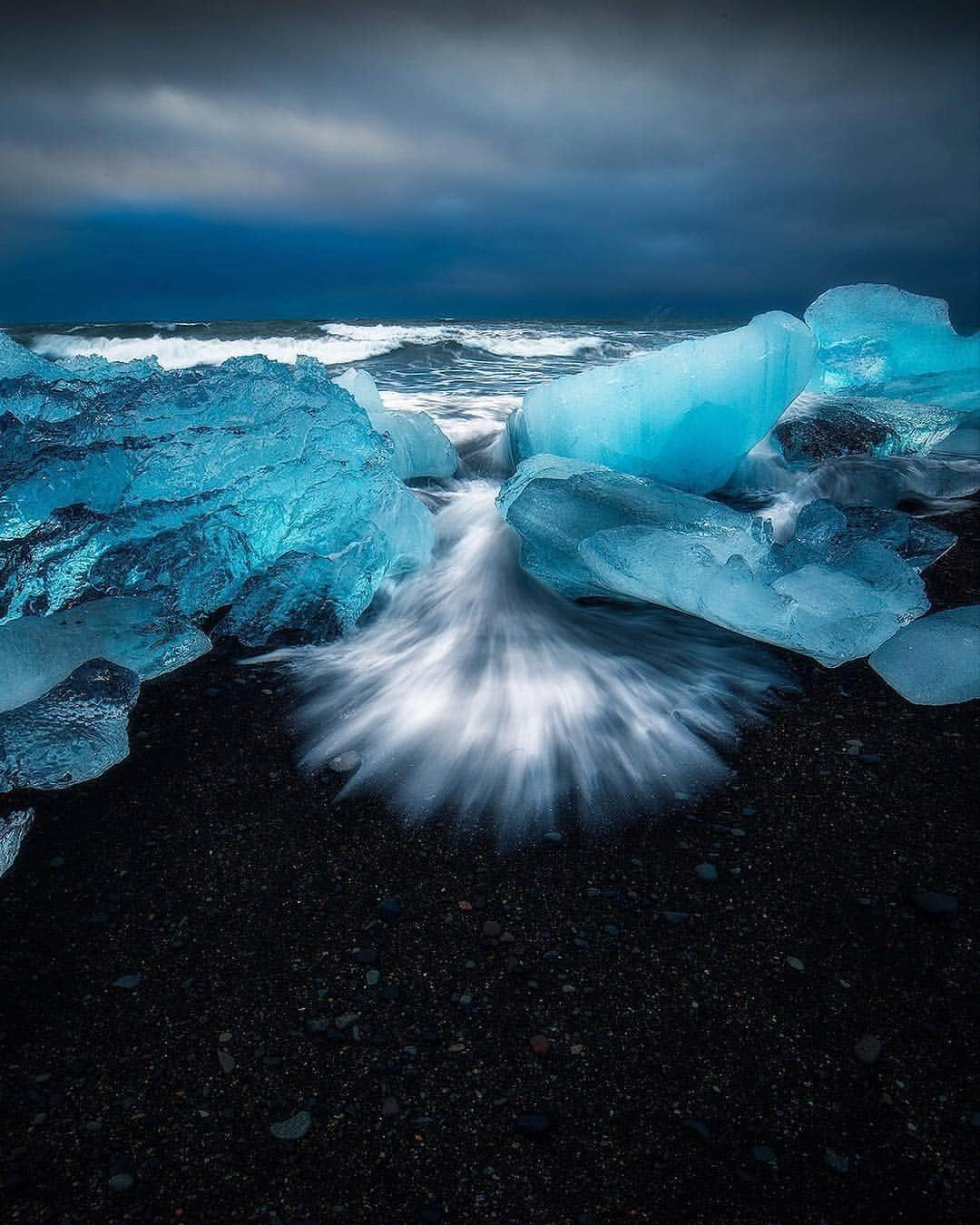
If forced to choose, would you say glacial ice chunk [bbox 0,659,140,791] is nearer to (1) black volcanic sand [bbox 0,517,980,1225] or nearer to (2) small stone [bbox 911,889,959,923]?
(1) black volcanic sand [bbox 0,517,980,1225]

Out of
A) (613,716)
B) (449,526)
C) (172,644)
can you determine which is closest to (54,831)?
(172,644)

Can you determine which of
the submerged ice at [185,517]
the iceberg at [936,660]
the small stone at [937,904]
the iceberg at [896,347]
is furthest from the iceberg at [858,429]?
the small stone at [937,904]

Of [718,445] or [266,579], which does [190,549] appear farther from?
[718,445]

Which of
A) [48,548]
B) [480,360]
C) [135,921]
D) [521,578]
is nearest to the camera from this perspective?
[135,921]

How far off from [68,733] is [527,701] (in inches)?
59.1

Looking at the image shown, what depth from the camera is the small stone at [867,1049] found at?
1350 mm

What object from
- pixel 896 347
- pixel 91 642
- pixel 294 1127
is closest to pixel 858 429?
pixel 896 347

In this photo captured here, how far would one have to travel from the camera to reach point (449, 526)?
4512 millimetres

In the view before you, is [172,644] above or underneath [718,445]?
underneath

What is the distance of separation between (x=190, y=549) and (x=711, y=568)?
2308mm

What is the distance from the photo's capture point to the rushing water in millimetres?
2107

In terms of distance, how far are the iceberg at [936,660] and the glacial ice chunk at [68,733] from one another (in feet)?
8.75

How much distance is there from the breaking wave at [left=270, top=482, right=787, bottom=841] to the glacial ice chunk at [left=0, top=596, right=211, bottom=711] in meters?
0.41

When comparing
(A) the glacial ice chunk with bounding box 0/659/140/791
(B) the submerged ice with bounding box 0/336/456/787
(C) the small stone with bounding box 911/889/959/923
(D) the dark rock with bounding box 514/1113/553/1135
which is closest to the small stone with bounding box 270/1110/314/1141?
(D) the dark rock with bounding box 514/1113/553/1135
